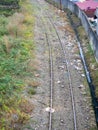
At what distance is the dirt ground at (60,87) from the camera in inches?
683

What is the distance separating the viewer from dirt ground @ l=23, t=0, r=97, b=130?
56.9 ft

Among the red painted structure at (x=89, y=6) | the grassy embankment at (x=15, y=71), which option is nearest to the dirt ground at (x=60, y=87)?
the grassy embankment at (x=15, y=71)

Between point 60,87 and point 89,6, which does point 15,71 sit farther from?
point 89,6

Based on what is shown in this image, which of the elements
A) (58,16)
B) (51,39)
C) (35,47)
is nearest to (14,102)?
(35,47)

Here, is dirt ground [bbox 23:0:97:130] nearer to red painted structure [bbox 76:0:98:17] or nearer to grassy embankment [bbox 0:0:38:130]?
grassy embankment [bbox 0:0:38:130]

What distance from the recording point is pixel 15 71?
2209cm

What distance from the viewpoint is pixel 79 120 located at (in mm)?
17531

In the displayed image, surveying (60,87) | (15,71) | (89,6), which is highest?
(15,71)

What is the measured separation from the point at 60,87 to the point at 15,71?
303 centimetres

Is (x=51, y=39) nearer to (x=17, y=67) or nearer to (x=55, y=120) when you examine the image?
(x=17, y=67)

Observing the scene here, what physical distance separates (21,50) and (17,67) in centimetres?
334

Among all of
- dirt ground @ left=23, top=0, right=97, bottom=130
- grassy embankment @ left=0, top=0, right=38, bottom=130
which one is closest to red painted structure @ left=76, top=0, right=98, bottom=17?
dirt ground @ left=23, top=0, right=97, bottom=130

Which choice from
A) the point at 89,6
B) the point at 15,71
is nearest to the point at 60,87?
the point at 15,71

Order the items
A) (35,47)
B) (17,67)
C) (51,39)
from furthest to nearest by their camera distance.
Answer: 1. (51,39)
2. (35,47)
3. (17,67)
